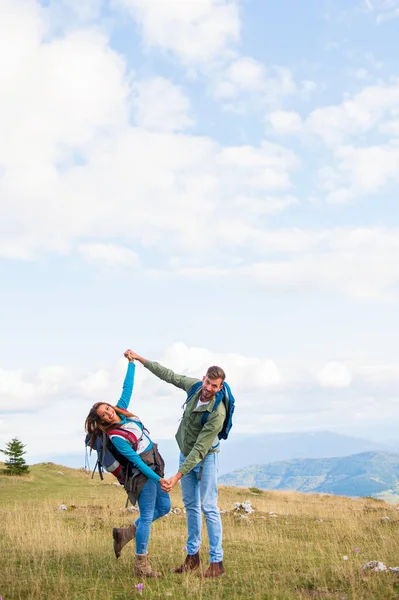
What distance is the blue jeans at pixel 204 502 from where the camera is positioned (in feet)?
25.6

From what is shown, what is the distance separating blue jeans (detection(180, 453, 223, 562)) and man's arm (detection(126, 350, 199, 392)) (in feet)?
3.29

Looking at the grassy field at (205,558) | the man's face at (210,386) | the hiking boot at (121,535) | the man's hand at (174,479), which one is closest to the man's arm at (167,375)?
the man's face at (210,386)

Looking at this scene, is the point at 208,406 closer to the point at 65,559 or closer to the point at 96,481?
the point at 65,559

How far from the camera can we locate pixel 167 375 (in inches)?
335

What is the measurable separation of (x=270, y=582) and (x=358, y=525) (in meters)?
8.99

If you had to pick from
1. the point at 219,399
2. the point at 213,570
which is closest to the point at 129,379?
the point at 219,399

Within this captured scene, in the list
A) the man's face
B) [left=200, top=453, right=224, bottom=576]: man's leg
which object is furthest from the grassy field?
the man's face

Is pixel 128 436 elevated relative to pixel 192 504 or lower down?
elevated

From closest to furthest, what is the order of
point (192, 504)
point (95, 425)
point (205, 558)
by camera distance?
point (95, 425) < point (192, 504) < point (205, 558)

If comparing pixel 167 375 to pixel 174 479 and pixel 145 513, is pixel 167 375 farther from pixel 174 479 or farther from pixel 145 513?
pixel 145 513

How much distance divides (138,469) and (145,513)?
627mm

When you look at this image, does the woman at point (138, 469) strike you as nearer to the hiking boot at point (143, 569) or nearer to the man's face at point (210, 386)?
the hiking boot at point (143, 569)

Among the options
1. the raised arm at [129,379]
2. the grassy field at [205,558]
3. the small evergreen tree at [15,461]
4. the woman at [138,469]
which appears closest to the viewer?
the grassy field at [205,558]

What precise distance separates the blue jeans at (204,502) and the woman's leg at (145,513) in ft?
1.48
